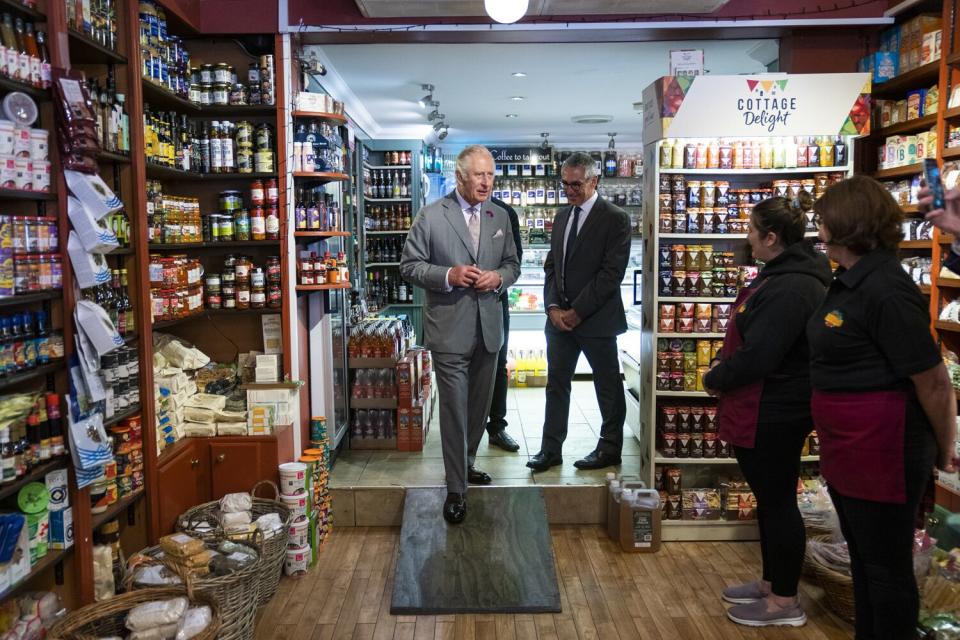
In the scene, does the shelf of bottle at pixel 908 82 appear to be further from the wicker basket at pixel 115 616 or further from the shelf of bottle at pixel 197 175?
the wicker basket at pixel 115 616

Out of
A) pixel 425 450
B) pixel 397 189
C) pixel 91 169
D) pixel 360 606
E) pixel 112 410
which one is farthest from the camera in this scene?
pixel 397 189

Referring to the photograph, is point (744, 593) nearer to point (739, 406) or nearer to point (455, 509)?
point (739, 406)

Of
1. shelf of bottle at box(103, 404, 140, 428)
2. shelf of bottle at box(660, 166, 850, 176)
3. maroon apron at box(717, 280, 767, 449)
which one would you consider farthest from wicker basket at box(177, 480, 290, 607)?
shelf of bottle at box(660, 166, 850, 176)

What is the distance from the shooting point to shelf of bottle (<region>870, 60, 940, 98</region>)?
396 centimetres

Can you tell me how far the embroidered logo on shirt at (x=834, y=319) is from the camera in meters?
2.38

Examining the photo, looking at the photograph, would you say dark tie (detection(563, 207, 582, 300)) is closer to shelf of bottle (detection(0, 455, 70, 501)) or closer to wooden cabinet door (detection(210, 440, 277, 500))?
wooden cabinet door (detection(210, 440, 277, 500))

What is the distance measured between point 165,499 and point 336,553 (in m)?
0.98

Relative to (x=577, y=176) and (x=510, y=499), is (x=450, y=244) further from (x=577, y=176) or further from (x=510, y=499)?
(x=510, y=499)

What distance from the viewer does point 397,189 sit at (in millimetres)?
8352

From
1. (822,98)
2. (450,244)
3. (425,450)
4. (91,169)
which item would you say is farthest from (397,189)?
(91,169)

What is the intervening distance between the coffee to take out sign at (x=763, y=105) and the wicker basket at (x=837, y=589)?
2.14 metres

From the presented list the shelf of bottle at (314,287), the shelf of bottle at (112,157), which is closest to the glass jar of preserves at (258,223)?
the shelf of bottle at (314,287)

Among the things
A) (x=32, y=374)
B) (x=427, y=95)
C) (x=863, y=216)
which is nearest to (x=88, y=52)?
(x=32, y=374)

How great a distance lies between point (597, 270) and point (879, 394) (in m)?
2.36
